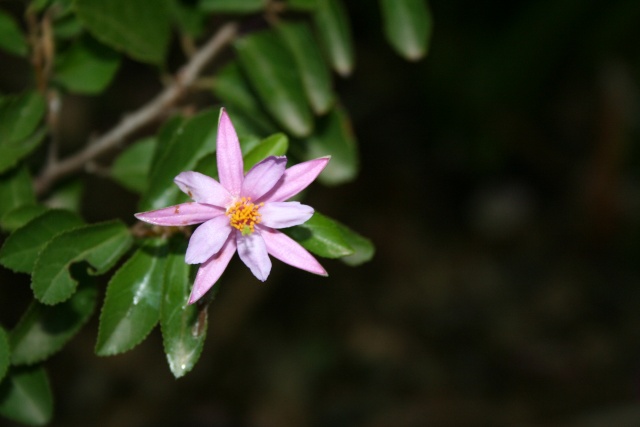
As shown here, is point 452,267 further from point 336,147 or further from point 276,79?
point 276,79

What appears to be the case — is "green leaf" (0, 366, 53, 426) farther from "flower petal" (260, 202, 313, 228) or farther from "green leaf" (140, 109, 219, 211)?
"flower petal" (260, 202, 313, 228)

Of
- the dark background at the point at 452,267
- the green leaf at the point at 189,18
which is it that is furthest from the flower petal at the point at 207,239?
the dark background at the point at 452,267

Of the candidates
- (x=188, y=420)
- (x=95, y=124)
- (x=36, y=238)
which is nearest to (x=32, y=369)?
(x=36, y=238)

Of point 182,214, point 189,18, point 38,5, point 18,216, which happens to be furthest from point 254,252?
point 189,18

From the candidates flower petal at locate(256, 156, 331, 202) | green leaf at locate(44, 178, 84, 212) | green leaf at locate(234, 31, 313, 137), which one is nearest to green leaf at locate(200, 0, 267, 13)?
green leaf at locate(234, 31, 313, 137)

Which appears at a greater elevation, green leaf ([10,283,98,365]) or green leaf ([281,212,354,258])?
green leaf ([281,212,354,258])

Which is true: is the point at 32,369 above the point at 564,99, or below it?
below

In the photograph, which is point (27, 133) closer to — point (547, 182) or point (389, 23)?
point (389, 23)
